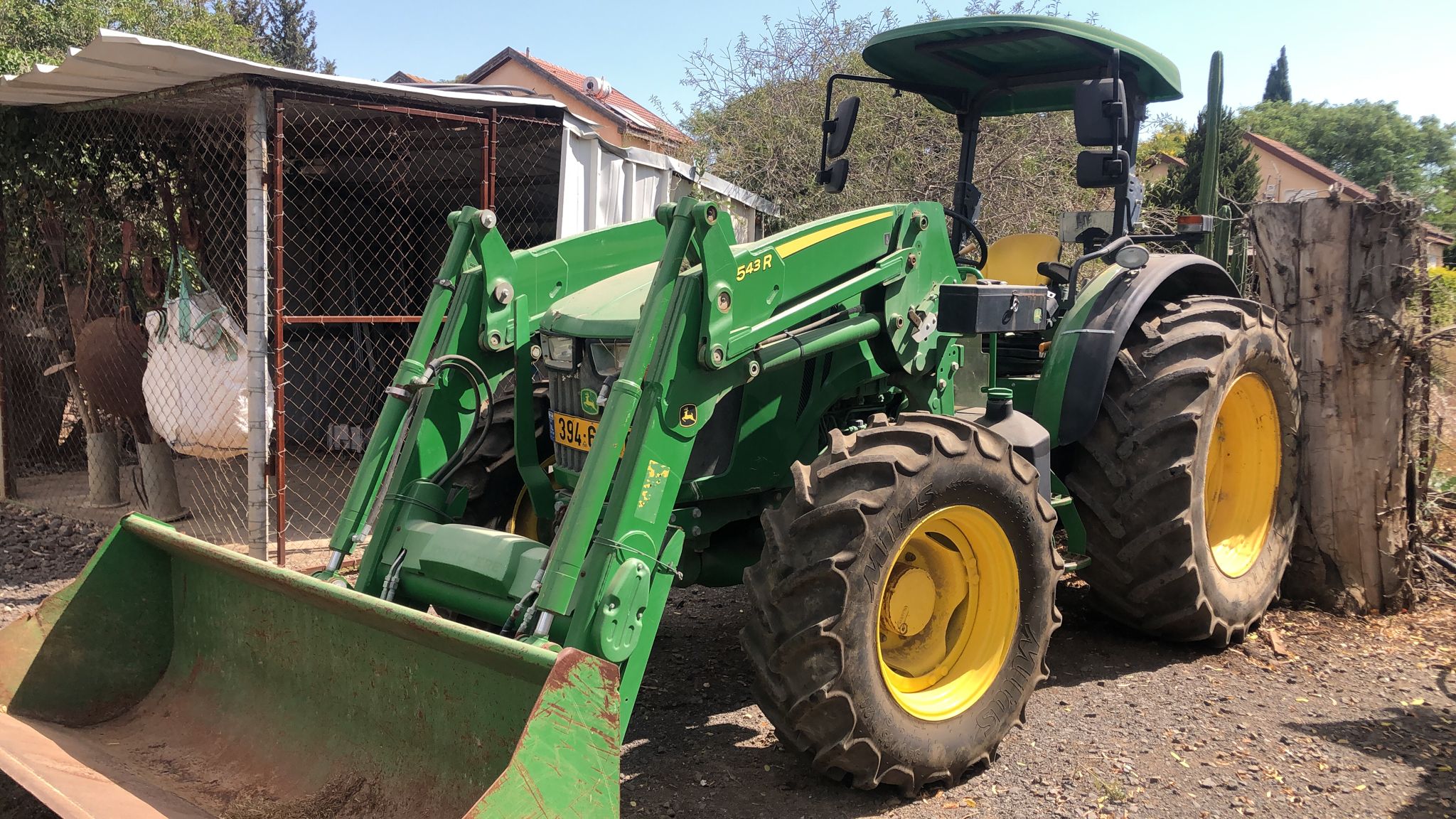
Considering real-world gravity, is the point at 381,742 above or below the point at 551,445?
below

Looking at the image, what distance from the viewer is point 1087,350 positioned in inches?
169

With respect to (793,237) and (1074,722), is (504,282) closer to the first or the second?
(793,237)

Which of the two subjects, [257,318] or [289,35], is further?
[289,35]

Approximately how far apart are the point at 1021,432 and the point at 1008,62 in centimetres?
205

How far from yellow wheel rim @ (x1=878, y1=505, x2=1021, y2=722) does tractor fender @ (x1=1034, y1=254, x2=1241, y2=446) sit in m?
0.89

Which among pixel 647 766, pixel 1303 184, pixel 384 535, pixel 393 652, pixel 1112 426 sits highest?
pixel 1303 184

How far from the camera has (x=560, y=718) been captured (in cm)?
245

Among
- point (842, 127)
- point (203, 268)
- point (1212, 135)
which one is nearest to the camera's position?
point (842, 127)

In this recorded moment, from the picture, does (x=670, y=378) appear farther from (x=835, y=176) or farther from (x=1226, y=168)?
(x=1226, y=168)

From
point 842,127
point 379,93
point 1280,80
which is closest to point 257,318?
point 379,93

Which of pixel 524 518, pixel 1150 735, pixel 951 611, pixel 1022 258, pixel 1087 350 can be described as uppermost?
pixel 1022 258

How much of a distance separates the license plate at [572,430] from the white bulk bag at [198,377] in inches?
117

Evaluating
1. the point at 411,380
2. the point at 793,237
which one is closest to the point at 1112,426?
the point at 793,237

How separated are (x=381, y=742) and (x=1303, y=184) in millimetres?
45631
